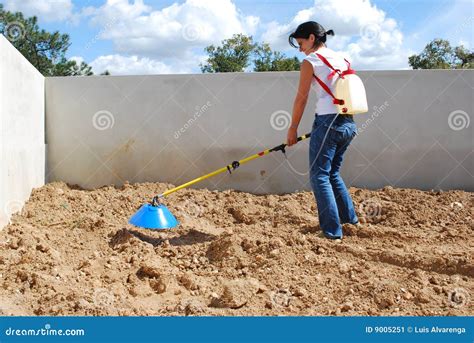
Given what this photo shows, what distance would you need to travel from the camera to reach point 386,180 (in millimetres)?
5730

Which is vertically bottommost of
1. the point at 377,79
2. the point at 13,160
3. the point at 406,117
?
the point at 13,160

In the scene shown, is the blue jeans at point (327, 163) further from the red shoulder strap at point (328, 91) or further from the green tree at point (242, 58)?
the green tree at point (242, 58)

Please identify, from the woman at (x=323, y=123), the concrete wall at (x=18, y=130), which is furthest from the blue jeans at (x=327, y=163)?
the concrete wall at (x=18, y=130)

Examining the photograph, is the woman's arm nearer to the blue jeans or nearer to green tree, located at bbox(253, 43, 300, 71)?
the blue jeans

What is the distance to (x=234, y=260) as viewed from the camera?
11.7ft

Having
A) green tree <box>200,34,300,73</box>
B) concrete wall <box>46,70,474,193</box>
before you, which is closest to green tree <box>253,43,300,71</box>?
green tree <box>200,34,300,73</box>

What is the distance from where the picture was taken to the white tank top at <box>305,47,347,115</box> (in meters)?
3.85

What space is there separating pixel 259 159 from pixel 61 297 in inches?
→ 125

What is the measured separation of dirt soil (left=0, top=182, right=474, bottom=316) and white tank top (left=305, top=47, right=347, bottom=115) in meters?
0.97

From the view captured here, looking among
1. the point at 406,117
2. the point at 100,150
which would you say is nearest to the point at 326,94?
the point at 406,117

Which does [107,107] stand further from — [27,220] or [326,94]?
[326,94]

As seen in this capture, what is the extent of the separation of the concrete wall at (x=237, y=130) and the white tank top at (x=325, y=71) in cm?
171

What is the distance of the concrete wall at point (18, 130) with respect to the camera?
4359mm

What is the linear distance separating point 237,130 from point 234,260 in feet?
7.74
